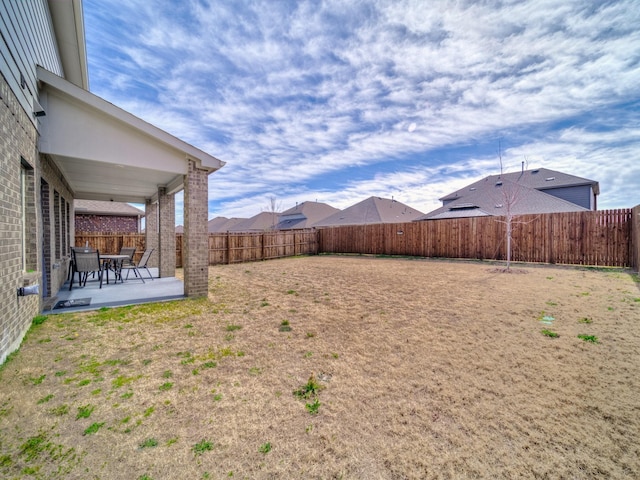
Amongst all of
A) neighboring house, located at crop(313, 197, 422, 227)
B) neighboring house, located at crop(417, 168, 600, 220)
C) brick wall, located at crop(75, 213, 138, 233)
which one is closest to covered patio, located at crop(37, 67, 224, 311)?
brick wall, located at crop(75, 213, 138, 233)

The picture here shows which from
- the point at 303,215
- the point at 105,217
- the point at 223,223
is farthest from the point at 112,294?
the point at 223,223

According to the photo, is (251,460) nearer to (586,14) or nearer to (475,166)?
(586,14)

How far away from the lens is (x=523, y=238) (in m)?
12.5

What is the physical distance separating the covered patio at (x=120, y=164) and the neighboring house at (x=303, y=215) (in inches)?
960

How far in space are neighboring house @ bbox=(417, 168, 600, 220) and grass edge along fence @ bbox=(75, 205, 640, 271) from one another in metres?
3.52

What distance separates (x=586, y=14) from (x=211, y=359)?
436 inches

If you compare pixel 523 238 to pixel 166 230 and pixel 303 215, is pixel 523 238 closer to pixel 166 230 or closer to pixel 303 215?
pixel 166 230

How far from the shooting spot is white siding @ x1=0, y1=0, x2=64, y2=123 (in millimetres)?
3103

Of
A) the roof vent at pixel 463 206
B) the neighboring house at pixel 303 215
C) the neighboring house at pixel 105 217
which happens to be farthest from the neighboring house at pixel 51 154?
the neighboring house at pixel 303 215

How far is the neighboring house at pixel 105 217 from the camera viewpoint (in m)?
18.8

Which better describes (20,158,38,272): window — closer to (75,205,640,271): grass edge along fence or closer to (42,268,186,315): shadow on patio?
(42,268,186,315): shadow on patio

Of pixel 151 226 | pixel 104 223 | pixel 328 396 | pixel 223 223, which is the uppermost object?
pixel 223 223

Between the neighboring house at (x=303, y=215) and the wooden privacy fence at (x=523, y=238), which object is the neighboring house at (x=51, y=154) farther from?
the neighboring house at (x=303, y=215)

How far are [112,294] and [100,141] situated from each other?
3635 mm
